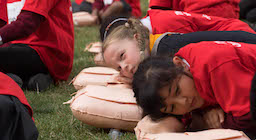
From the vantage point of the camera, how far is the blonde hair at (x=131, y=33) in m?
2.16

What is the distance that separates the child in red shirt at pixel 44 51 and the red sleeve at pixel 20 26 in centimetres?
4

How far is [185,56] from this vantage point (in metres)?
1.69

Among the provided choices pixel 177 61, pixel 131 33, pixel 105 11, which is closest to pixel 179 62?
pixel 177 61

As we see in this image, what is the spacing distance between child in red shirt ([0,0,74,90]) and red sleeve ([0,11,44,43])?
0.04 metres

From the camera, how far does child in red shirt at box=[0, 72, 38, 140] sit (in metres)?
1.40

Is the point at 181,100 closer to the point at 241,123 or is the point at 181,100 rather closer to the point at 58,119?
the point at 241,123

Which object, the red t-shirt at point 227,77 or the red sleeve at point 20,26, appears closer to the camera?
the red t-shirt at point 227,77

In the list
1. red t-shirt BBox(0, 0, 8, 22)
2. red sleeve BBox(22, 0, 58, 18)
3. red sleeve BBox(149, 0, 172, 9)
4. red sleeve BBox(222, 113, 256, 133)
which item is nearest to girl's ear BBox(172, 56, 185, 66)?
red sleeve BBox(222, 113, 256, 133)

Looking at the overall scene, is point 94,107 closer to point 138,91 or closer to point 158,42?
point 138,91

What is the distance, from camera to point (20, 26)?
2.43 m

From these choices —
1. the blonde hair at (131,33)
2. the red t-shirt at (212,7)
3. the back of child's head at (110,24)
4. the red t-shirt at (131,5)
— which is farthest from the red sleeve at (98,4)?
the blonde hair at (131,33)

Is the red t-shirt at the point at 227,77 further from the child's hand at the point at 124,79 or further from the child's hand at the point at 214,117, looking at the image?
the child's hand at the point at 124,79

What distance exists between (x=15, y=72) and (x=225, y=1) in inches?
63.8

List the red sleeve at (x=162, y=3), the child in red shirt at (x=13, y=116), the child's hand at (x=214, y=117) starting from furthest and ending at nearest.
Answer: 1. the red sleeve at (x=162, y=3)
2. the child's hand at (x=214, y=117)
3. the child in red shirt at (x=13, y=116)
